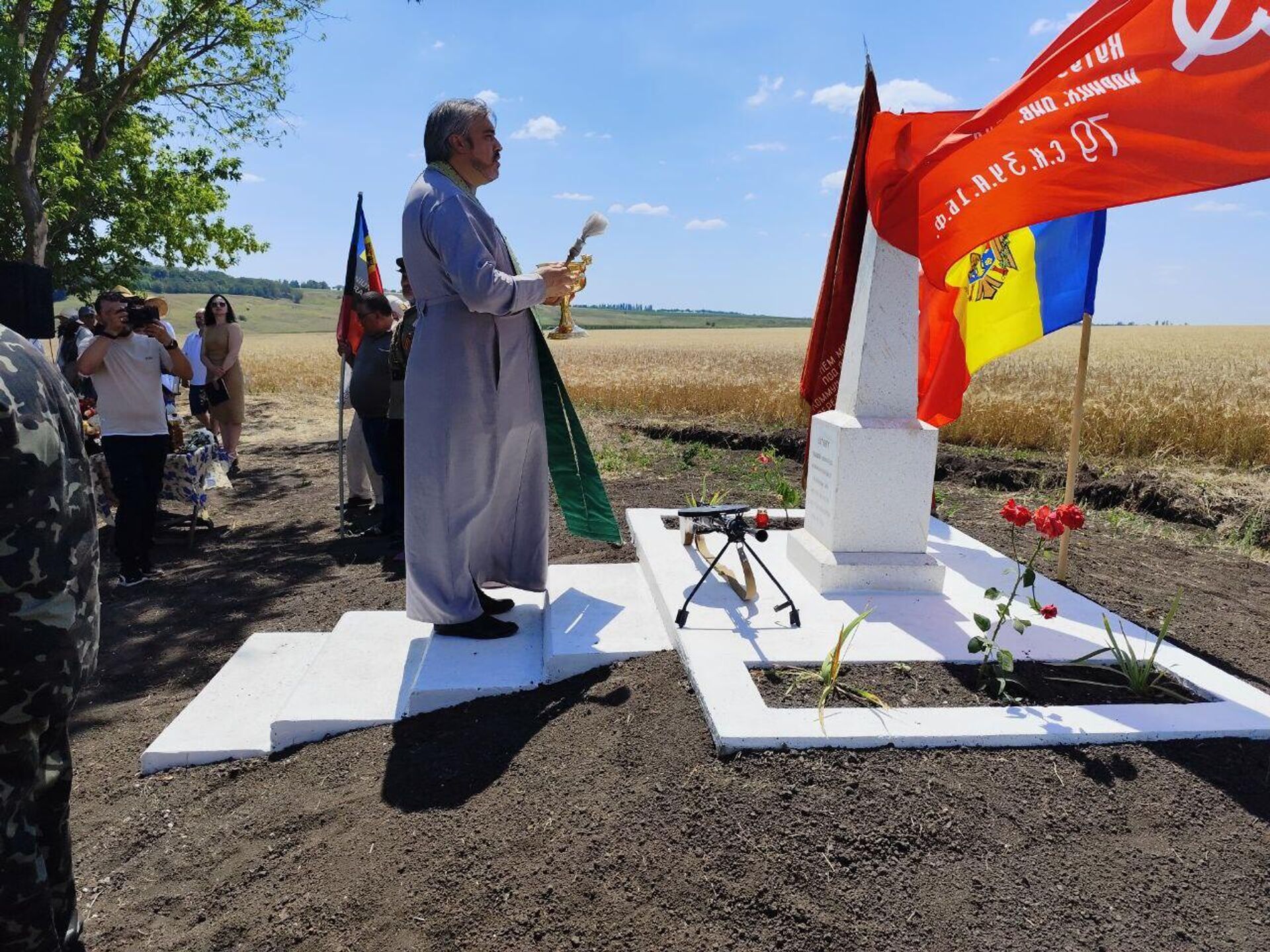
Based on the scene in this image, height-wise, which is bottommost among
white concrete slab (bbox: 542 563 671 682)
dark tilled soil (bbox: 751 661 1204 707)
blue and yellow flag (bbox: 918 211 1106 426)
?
white concrete slab (bbox: 542 563 671 682)

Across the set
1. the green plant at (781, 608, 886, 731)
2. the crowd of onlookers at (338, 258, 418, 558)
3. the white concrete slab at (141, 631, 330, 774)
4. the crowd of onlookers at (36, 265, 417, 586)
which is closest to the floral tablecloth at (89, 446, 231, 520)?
the crowd of onlookers at (36, 265, 417, 586)

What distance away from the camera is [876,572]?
4.16 meters

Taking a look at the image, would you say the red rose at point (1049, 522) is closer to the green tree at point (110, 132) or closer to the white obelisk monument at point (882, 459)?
the white obelisk monument at point (882, 459)

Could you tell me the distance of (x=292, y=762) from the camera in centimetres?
315

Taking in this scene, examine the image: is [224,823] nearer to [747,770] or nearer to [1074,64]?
[747,770]

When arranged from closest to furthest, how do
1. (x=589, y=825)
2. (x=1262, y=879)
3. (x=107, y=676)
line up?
1. (x=1262, y=879)
2. (x=589, y=825)
3. (x=107, y=676)

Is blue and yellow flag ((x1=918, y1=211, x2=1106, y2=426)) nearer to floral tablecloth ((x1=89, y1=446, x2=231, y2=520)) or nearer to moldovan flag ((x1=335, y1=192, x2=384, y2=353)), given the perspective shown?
moldovan flag ((x1=335, y1=192, x2=384, y2=353))

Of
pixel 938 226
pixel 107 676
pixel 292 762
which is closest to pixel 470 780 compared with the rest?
pixel 292 762

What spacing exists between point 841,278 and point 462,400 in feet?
7.68

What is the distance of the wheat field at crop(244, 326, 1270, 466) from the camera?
9.36 m

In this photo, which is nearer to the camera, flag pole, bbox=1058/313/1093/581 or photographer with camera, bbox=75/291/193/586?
flag pole, bbox=1058/313/1093/581

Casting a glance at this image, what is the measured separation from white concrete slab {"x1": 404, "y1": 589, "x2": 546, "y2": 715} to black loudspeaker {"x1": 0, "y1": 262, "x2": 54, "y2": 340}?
2.00 m

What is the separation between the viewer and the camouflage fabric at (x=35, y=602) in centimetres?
135

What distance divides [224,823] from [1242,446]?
10090mm
